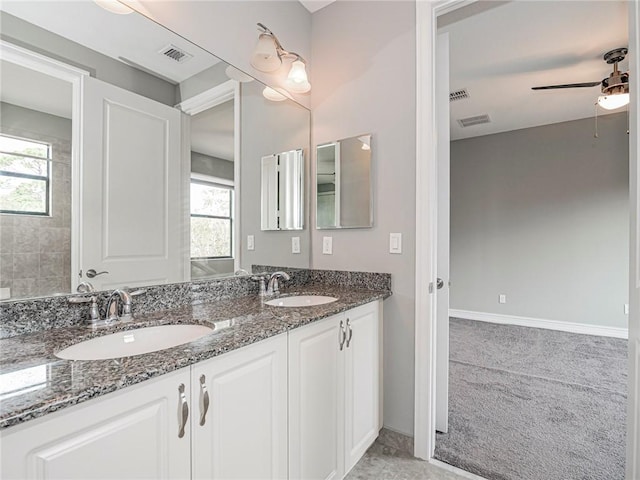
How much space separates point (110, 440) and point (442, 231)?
1.82 m

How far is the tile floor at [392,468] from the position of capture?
5.37 ft

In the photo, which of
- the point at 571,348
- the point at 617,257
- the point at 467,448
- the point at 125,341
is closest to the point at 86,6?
the point at 125,341

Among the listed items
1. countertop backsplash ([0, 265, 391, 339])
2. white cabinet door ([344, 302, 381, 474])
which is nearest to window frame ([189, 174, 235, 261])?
countertop backsplash ([0, 265, 391, 339])

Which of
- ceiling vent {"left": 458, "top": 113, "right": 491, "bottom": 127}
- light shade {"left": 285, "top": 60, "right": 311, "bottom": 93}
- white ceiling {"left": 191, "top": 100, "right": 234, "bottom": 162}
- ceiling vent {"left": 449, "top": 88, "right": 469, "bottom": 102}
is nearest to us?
white ceiling {"left": 191, "top": 100, "right": 234, "bottom": 162}

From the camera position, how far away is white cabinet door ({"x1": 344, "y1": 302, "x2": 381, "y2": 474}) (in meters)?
1.57

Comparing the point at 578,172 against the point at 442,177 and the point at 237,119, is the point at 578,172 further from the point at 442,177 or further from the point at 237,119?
the point at 237,119

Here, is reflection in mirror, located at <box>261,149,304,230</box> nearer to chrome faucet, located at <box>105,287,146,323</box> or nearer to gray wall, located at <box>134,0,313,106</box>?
gray wall, located at <box>134,0,313,106</box>

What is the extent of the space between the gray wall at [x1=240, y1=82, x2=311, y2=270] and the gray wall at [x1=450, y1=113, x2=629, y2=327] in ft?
11.9

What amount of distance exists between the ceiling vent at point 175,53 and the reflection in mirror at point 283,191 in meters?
0.70

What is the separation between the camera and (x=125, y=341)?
1.12 m

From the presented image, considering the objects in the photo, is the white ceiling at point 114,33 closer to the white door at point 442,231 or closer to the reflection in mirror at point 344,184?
the reflection in mirror at point 344,184

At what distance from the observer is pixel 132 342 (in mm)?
1139

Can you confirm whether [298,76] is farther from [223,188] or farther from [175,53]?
[223,188]

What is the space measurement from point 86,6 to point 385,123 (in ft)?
4.81
